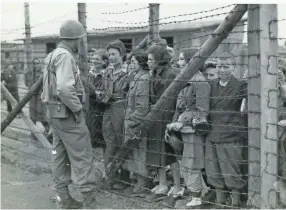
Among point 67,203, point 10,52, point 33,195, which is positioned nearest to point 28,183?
point 33,195

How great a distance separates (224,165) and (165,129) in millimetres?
1024

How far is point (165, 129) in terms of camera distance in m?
Result: 5.54

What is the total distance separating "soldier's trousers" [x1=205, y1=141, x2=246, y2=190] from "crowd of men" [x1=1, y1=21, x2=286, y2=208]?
1 cm

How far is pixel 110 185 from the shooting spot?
20.1ft

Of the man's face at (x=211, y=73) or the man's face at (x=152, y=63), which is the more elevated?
the man's face at (x=152, y=63)

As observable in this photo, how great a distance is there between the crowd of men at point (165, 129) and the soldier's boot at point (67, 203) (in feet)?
0.04

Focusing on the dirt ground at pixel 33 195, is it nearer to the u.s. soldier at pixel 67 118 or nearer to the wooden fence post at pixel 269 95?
the u.s. soldier at pixel 67 118

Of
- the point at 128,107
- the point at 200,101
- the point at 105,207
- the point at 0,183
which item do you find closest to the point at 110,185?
the point at 105,207

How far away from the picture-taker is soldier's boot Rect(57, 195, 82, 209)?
5250 millimetres

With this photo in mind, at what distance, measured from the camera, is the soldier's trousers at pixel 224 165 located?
4.73m

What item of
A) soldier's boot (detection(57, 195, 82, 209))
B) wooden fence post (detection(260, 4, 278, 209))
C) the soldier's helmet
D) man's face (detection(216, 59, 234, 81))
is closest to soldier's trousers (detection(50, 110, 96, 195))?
soldier's boot (detection(57, 195, 82, 209))

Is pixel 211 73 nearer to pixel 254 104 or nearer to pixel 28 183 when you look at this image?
pixel 254 104

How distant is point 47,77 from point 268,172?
2.66m

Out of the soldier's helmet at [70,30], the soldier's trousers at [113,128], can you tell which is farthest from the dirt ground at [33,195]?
the soldier's helmet at [70,30]
